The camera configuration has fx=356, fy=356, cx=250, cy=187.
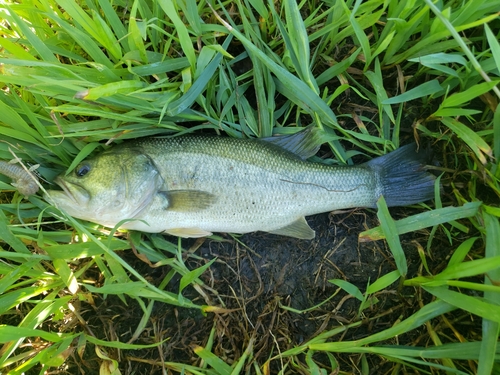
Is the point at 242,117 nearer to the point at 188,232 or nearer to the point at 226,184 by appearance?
the point at 226,184

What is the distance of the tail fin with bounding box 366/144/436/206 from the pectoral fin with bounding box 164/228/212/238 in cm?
130

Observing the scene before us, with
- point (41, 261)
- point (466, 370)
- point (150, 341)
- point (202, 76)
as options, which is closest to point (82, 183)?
point (41, 261)

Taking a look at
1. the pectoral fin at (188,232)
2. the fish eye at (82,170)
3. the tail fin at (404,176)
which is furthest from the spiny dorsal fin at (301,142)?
the fish eye at (82,170)

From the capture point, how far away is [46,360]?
2260 mm

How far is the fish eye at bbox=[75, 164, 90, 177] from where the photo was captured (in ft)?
7.84

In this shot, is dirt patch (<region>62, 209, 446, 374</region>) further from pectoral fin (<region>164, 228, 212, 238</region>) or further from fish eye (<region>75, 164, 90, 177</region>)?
fish eye (<region>75, 164, 90, 177</region>)

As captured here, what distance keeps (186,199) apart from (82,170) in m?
0.72

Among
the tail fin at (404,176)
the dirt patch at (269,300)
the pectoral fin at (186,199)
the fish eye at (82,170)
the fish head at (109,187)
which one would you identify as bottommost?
the dirt patch at (269,300)

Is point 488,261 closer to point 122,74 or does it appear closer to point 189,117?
point 189,117

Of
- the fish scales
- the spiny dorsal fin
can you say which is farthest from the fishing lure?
the spiny dorsal fin

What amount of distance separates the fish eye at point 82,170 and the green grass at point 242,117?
0.22ft

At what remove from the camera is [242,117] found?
8.48 feet

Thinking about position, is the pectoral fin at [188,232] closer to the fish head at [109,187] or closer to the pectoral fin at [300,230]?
the fish head at [109,187]

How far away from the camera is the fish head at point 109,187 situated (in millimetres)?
2332
